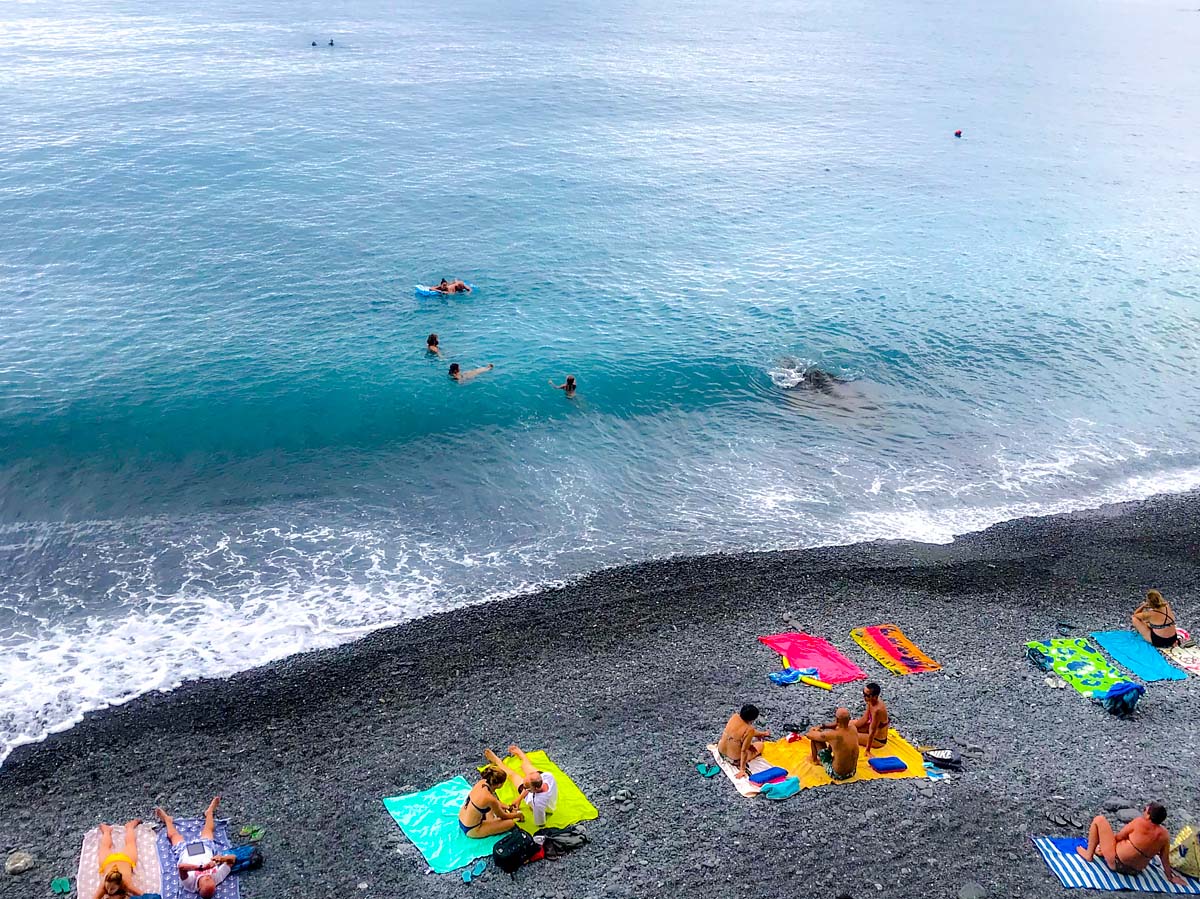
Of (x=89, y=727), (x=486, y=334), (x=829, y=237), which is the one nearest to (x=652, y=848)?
(x=89, y=727)

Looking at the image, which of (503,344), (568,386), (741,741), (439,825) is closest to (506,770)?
(439,825)

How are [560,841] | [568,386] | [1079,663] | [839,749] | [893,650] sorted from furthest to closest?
[568,386] → [893,650] → [1079,663] → [839,749] → [560,841]

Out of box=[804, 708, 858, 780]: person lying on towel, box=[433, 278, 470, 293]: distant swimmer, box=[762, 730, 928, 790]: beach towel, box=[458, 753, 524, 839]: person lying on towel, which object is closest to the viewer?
box=[458, 753, 524, 839]: person lying on towel

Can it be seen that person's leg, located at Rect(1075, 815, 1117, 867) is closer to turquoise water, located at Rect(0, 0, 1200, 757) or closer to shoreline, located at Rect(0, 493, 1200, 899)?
shoreline, located at Rect(0, 493, 1200, 899)

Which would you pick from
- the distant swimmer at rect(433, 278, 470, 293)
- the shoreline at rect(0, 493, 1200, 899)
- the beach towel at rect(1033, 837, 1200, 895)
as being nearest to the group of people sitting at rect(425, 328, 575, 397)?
Answer: the distant swimmer at rect(433, 278, 470, 293)

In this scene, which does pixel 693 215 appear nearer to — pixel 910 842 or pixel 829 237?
pixel 829 237

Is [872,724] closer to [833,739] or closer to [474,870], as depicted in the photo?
[833,739]

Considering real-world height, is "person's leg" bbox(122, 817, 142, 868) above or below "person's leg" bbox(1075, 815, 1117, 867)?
below
